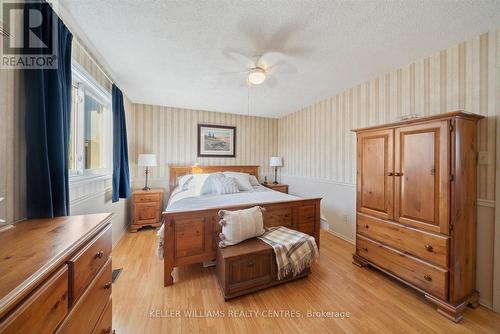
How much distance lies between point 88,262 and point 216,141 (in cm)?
357

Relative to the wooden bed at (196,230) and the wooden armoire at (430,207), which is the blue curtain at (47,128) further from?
the wooden armoire at (430,207)

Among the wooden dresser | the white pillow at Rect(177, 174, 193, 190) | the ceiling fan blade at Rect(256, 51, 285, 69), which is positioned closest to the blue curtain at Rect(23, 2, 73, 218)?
the wooden dresser

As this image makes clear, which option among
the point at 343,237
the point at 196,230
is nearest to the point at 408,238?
the point at 343,237

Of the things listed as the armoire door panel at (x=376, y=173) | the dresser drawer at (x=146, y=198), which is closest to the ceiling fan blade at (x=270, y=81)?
the armoire door panel at (x=376, y=173)

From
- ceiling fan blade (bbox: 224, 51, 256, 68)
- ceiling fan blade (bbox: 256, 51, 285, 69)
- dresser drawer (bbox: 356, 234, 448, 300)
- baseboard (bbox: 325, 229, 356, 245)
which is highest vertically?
ceiling fan blade (bbox: 224, 51, 256, 68)

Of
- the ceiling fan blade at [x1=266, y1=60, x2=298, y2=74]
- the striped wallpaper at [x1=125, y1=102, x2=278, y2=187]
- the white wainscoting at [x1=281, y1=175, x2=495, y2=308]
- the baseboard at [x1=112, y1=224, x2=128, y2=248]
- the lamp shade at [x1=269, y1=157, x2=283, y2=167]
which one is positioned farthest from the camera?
the lamp shade at [x1=269, y1=157, x2=283, y2=167]

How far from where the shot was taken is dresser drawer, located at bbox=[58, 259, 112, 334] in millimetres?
816

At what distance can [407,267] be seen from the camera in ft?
6.00

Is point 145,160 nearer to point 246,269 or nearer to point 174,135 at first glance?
point 174,135

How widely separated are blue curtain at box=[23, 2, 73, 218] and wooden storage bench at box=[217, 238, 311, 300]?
1301 mm

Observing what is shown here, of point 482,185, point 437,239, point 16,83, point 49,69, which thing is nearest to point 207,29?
point 49,69

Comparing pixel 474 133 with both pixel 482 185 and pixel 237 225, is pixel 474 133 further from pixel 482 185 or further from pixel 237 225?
pixel 237 225

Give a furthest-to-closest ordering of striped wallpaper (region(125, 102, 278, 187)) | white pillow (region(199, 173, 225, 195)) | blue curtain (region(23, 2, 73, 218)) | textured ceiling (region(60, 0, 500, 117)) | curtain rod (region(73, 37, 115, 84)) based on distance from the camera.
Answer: striped wallpaper (region(125, 102, 278, 187)), white pillow (region(199, 173, 225, 195)), curtain rod (region(73, 37, 115, 84)), textured ceiling (region(60, 0, 500, 117)), blue curtain (region(23, 2, 73, 218))

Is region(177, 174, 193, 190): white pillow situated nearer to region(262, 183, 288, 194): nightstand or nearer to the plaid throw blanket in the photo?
region(262, 183, 288, 194): nightstand
